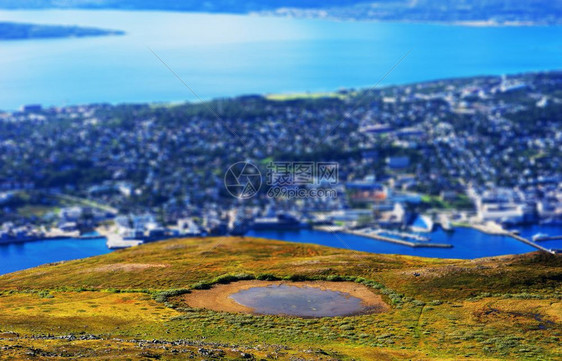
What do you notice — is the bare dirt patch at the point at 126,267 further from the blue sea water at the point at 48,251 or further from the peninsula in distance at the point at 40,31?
the peninsula in distance at the point at 40,31

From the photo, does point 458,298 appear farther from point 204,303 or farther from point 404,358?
point 204,303

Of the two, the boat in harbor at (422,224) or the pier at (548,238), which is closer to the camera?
the pier at (548,238)

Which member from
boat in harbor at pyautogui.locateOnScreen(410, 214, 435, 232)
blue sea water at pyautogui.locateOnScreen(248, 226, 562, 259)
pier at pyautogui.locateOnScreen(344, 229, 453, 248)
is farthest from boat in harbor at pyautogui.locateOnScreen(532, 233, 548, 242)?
boat in harbor at pyautogui.locateOnScreen(410, 214, 435, 232)

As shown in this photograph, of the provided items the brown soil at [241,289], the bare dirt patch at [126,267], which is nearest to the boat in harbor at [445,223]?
the brown soil at [241,289]

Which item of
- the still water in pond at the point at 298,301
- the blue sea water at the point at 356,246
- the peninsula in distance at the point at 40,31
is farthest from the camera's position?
the peninsula in distance at the point at 40,31

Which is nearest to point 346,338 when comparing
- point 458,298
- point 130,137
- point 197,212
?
point 458,298

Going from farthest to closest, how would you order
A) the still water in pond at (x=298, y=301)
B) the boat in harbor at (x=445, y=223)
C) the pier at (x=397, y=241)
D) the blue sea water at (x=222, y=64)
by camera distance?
the blue sea water at (x=222, y=64)
the boat in harbor at (x=445, y=223)
the pier at (x=397, y=241)
the still water in pond at (x=298, y=301)

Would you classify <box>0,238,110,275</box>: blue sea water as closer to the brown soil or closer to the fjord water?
the brown soil
